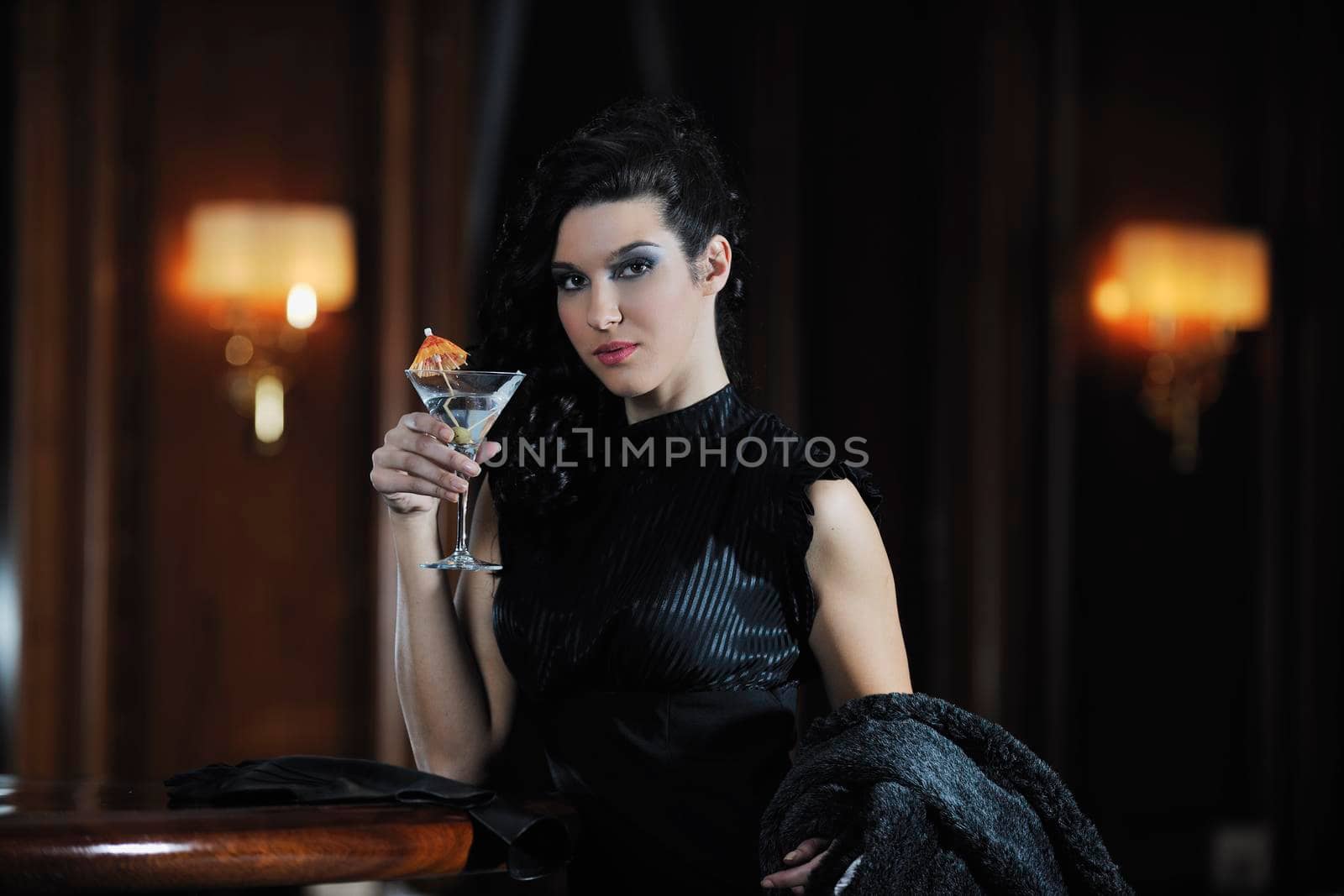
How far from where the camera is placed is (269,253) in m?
4.32

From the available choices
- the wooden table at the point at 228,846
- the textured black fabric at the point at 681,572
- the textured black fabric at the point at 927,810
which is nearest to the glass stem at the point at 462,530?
the textured black fabric at the point at 681,572

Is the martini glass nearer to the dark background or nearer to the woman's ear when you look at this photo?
the woman's ear

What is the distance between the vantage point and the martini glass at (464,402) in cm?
159

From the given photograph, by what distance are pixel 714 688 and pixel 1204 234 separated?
417 cm

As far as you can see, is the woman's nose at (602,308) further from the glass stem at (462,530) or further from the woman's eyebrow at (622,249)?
the glass stem at (462,530)

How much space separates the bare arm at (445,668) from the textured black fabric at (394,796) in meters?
0.27

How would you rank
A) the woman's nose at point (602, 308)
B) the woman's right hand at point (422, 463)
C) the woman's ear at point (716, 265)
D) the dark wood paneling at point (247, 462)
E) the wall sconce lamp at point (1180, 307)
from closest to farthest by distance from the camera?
the woman's right hand at point (422, 463)
the woman's nose at point (602, 308)
the woman's ear at point (716, 265)
the dark wood paneling at point (247, 462)
the wall sconce lamp at point (1180, 307)

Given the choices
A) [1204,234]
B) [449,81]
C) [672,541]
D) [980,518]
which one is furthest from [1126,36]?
[672,541]

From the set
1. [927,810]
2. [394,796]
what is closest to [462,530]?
[394,796]

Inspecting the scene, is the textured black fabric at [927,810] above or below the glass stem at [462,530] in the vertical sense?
below

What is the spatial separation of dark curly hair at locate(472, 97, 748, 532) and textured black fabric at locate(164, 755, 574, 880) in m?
0.44

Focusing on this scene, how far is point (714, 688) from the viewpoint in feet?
5.23

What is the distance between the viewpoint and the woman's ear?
1730mm

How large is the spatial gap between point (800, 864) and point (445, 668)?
0.60m
